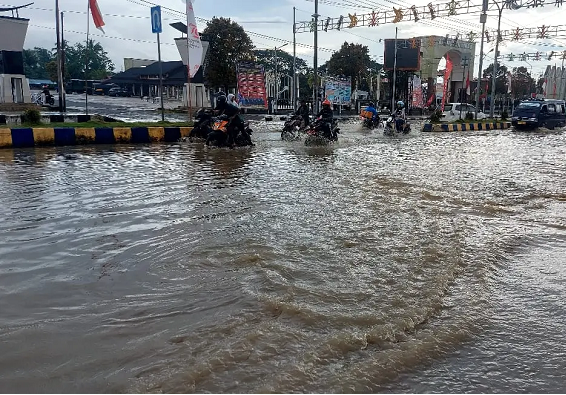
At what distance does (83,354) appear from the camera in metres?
2.69

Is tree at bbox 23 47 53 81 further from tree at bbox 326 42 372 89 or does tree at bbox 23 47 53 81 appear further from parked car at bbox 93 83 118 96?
tree at bbox 326 42 372 89

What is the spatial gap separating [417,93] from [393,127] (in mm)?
20831

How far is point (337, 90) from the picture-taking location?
3397cm

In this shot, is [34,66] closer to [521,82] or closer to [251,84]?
[251,84]

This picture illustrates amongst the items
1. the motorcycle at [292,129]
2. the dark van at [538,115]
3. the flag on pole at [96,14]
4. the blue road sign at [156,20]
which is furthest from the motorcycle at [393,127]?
the flag on pole at [96,14]

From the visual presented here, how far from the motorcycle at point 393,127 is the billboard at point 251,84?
8.96m

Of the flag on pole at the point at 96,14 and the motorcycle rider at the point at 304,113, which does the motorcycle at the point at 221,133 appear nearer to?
the motorcycle rider at the point at 304,113

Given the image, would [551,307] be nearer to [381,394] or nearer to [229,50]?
[381,394]

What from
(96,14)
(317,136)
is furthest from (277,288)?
(96,14)

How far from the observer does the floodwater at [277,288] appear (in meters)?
2.59

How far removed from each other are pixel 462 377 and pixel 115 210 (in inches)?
179

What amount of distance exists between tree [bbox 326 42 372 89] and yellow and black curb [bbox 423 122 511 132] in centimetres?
2028

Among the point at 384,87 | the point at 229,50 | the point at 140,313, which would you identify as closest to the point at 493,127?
the point at 229,50

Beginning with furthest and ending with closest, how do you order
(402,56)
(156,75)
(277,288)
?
1. (156,75)
2. (402,56)
3. (277,288)
